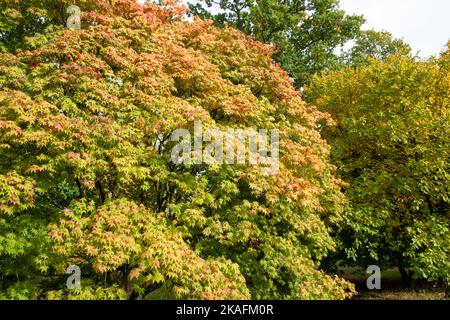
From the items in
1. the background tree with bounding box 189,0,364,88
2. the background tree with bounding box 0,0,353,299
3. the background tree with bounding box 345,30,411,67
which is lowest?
the background tree with bounding box 0,0,353,299

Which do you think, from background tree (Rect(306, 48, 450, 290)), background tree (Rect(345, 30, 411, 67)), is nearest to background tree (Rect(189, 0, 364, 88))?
background tree (Rect(306, 48, 450, 290))

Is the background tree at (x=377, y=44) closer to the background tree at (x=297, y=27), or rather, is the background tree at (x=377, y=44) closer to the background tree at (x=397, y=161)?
the background tree at (x=297, y=27)

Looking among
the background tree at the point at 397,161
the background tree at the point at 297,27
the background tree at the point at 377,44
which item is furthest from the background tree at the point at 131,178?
the background tree at the point at 377,44

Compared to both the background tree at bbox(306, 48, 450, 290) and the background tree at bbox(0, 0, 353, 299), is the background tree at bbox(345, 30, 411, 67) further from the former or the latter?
the background tree at bbox(0, 0, 353, 299)

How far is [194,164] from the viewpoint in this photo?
8.17 m

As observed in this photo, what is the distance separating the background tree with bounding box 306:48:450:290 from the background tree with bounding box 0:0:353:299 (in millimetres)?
2720

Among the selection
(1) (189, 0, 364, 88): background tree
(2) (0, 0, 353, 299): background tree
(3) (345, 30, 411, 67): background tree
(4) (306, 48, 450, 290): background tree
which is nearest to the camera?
(2) (0, 0, 353, 299): background tree

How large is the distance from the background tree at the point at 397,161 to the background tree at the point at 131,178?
2720 millimetres

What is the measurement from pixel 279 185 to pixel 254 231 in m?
1.17

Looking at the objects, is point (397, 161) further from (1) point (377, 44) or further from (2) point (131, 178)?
(1) point (377, 44)

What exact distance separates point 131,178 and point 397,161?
9868mm

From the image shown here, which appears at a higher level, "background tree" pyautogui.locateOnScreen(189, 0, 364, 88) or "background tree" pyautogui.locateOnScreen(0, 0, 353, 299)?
"background tree" pyautogui.locateOnScreen(189, 0, 364, 88)

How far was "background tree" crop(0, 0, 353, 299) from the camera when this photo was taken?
642 cm

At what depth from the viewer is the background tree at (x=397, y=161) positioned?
11664 mm
